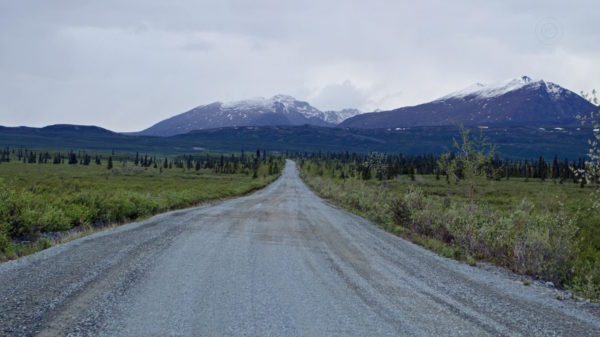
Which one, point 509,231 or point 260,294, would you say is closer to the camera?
point 260,294

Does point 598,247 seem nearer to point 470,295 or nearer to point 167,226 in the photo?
point 470,295

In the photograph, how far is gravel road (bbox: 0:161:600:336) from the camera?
21.1ft

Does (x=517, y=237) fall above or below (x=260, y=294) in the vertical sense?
above

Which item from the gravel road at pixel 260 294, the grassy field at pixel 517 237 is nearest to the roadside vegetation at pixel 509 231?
the grassy field at pixel 517 237

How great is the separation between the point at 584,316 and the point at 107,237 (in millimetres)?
12149

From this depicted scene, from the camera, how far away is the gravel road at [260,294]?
644cm

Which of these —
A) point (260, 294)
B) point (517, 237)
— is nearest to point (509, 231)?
point (517, 237)

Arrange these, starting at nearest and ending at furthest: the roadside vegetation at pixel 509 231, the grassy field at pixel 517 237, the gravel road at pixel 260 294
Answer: the gravel road at pixel 260 294
the roadside vegetation at pixel 509 231
the grassy field at pixel 517 237

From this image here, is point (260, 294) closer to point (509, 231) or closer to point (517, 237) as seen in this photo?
point (517, 237)

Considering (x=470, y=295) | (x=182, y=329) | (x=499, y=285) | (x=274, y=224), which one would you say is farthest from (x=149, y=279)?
(x=274, y=224)

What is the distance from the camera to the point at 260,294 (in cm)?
806

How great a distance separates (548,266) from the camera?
10.9 metres

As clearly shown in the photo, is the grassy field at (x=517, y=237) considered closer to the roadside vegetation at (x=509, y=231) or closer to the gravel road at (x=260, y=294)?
the roadside vegetation at (x=509, y=231)

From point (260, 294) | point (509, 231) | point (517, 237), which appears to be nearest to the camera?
point (260, 294)
